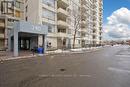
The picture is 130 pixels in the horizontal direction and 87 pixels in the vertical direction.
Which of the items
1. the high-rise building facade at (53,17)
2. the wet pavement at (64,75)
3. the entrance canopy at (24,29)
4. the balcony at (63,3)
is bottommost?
the wet pavement at (64,75)

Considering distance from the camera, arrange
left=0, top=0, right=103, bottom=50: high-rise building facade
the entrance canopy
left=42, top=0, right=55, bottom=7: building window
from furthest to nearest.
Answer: left=42, top=0, right=55, bottom=7: building window
left=0, top=0, right=103, bottom=50: high-rise building facade
the entrance canopy

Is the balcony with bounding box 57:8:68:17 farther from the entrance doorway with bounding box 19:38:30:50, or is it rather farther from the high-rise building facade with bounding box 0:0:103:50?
the entrance doorway with bounding box 19:38:30:50

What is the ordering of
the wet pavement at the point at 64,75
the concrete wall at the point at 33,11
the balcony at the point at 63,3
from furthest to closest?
the balcony at the point at 63,3, the concrete wall at the point at 33,11, the wet pavement at the point at 64,75

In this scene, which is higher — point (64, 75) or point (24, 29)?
point (24, 29)

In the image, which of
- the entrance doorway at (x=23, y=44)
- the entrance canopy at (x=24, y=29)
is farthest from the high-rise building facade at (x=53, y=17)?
the entrance canopy at (x=24, y=29)

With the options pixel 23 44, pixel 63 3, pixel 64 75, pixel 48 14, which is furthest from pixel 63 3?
pixel 64 75

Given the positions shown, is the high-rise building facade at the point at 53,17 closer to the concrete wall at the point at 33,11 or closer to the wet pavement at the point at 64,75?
the concrete wall at the point at 33,11

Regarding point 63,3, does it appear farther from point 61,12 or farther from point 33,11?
point 33,11

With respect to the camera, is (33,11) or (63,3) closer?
(33,11)

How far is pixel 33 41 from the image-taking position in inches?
1497

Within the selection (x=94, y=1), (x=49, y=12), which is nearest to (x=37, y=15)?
(x=49, y=12)

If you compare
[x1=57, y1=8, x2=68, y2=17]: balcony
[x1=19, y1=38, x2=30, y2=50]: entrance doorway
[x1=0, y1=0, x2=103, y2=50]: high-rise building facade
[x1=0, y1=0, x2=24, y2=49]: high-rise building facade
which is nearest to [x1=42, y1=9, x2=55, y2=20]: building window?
[x1=0, y1=0, x2=103, y2=50]: high-rise building facade

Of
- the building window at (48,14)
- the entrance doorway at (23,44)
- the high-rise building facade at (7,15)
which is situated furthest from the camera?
the high-rise building facade at (7,15)

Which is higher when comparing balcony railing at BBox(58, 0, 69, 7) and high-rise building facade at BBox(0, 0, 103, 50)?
balcony railing at BBox(58, 0, 69, 7)
